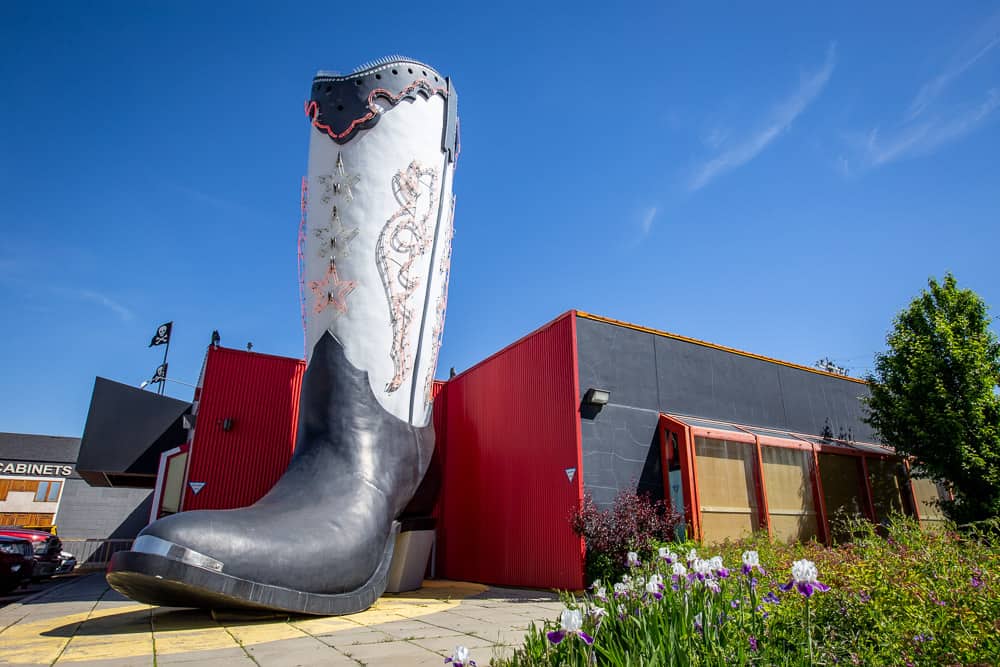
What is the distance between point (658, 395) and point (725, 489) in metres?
1.35

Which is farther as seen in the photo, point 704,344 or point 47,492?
point 47,492

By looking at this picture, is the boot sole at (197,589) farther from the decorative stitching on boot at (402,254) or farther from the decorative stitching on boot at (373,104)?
the decorative stitching on boot at (373,104)

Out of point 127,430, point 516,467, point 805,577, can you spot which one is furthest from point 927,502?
point 127,430

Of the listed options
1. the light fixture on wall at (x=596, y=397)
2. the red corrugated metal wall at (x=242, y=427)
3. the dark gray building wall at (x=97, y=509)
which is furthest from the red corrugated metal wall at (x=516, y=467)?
the dark gray building wall at (x=97, y=509)

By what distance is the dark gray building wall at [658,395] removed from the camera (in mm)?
6484

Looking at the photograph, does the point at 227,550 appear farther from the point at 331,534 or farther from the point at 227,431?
the point at 227,431

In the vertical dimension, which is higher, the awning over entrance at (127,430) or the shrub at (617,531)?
the awning over entrance at (127,430)

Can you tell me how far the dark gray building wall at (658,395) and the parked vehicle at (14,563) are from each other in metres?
7.22

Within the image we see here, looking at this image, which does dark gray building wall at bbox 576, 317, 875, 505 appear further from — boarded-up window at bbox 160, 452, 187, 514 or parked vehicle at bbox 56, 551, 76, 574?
parked vehicle at bbox 56, 551, 76, 574

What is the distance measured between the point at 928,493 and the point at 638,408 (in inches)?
236

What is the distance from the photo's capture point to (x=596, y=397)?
A: 21.0 feet

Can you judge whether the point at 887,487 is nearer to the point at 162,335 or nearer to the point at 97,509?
the point at 162,335

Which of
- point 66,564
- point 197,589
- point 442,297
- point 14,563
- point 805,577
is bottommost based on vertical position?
point 66,564

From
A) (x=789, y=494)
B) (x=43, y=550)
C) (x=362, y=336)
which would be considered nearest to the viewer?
(x=362, y=336)
